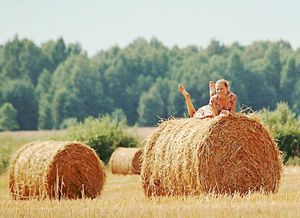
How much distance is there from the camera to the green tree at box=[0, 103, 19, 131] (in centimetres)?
8406

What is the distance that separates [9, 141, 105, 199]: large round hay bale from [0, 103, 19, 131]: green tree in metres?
65.5

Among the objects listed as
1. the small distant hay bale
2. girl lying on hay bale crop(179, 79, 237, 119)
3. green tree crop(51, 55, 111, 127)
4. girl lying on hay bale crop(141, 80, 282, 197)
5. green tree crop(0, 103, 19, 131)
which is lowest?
the small distant hay bale

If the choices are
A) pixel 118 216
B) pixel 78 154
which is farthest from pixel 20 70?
pixel 118 216

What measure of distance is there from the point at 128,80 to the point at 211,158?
9407 cm

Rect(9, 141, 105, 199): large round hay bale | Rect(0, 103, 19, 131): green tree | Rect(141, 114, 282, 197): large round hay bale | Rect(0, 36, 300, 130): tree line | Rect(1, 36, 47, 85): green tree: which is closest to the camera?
Rect(141, 114, 282, 197): large round hay bale

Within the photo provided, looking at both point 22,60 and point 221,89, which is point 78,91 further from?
point 221,89

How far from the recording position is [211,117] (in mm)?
14867

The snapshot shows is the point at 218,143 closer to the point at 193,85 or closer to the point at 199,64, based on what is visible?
the point at 193,85

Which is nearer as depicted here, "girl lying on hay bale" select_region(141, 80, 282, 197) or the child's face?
"girl lying on hay bale" select_region(141, 80, 282, 197)

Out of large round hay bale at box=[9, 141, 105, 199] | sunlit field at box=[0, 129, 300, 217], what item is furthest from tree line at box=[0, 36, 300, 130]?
sunlit field at box=[0, 129, 300, 217]

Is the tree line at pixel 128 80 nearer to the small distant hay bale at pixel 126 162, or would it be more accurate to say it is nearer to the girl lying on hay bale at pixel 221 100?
the small distant hay bale at pixel 126 162

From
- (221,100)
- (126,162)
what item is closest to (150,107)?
(126,162)

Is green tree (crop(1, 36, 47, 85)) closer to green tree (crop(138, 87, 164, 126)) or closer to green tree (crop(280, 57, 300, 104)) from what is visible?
green tree (crop(138, 87, 164, 126))

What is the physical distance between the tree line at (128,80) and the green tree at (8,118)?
95 millimetres
